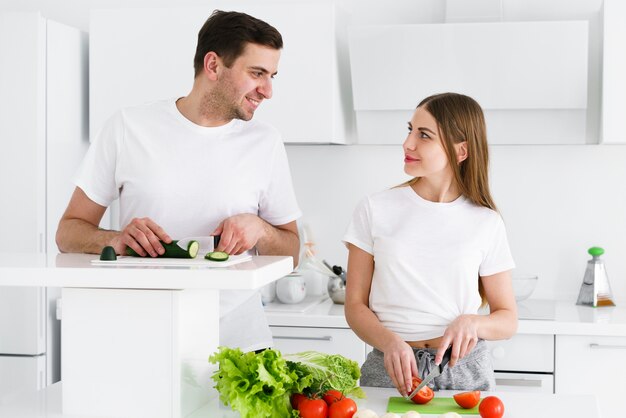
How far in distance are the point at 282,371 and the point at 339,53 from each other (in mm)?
2062

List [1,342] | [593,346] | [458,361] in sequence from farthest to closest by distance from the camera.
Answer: [1,342] → [593,346] → [458,361]

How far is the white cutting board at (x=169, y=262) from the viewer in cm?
167

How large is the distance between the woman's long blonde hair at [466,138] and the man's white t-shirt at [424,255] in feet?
0.13

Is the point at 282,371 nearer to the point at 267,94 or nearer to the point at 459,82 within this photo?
the point at 267,94

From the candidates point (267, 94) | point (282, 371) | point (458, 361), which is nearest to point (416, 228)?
point (458, 361)

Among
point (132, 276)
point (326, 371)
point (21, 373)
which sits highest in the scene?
point (132, 276)

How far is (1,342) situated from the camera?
3.34 meters

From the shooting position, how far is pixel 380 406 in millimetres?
1869

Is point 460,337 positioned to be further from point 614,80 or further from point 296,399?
point 614,80

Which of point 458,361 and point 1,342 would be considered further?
point 1,342

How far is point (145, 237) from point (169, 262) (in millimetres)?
121

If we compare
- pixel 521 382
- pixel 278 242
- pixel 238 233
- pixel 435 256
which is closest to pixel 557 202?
pixel 521 382

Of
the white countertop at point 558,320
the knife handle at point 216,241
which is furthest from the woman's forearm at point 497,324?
the white countertop at point 558,320

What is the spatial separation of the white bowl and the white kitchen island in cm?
192
